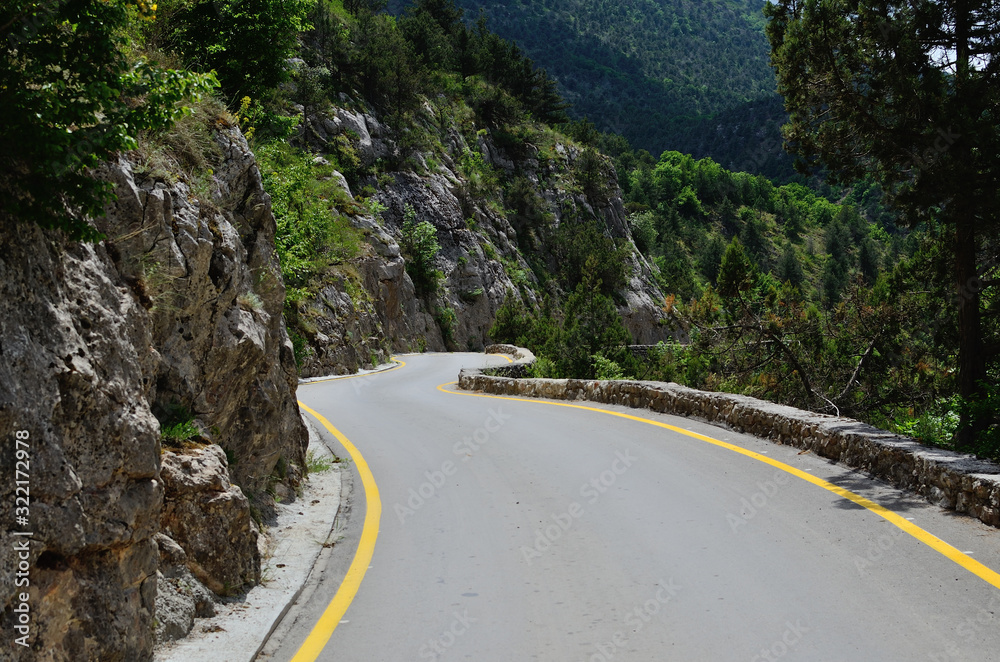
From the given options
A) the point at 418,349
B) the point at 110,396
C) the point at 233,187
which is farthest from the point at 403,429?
the point at 418,349

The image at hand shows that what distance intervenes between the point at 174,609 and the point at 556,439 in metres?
7.71

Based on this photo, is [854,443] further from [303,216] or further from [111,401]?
[303,216]

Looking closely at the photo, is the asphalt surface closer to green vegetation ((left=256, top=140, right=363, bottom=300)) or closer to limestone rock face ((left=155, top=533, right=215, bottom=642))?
limestone rock face ((left=155, top=533, right=215, bottom=642))

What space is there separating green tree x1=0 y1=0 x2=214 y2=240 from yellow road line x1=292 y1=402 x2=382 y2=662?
2.70 meters

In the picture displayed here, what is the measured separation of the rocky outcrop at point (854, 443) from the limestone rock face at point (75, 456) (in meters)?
6.39

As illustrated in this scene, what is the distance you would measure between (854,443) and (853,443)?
24 millimetres

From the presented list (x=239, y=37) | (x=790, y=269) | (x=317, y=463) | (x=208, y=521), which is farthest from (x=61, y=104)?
(x=790, y=269)

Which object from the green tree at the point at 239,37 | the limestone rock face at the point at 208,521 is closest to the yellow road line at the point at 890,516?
the limestone rock face at the point at 208,521

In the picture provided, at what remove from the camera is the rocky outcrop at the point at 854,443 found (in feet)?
21.4

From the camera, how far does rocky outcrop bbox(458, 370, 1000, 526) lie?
21.4 ft

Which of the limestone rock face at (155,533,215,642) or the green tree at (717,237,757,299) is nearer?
the limestone rock face at (155,533,215,642)

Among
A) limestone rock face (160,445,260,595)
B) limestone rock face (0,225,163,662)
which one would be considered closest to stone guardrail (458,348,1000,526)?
limestone rock face (160,445,260,595)

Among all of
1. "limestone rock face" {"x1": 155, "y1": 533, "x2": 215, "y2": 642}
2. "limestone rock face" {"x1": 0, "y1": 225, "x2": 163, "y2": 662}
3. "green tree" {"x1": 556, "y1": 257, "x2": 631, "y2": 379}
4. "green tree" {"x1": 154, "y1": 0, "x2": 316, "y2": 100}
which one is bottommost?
"green tree" {"x1": 556, "y1": 257, "x2": 631, "y2": 379}

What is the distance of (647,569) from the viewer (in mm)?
5652
